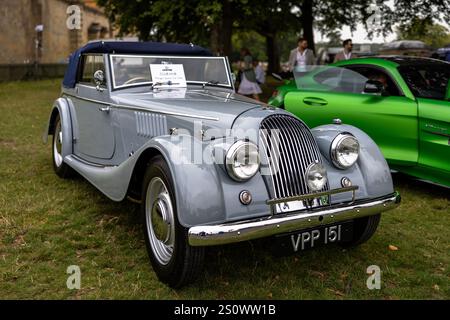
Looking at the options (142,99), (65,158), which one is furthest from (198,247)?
(65,158)

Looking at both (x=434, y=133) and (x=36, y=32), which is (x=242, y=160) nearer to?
(x=434, y=133)

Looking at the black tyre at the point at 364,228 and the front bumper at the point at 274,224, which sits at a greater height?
the front bumper at the point at 274,224

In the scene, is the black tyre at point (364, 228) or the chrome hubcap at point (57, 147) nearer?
the black tyre at point (364, 228)

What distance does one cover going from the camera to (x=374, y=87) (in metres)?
5.27

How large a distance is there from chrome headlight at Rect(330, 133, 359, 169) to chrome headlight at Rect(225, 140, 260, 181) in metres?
0.75

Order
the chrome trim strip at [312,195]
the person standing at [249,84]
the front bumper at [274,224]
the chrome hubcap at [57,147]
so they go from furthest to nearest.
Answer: the person standing at [249,84]
the chrome hubcap at [57,147]
the chrome trim strip at [312,195]
the front bumper at [274,224]

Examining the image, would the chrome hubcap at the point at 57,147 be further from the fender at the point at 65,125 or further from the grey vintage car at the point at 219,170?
the grey vintage car at the point at 219,170

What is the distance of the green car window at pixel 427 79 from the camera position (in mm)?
5273

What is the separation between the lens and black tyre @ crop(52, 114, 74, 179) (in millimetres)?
5491

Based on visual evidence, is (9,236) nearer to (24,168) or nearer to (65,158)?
(65,158)

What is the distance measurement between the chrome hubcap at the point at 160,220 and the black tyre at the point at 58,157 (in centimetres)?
252

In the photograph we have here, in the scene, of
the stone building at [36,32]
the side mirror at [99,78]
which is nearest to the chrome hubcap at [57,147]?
the side mirror at [99,78]

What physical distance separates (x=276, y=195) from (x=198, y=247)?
619mm
